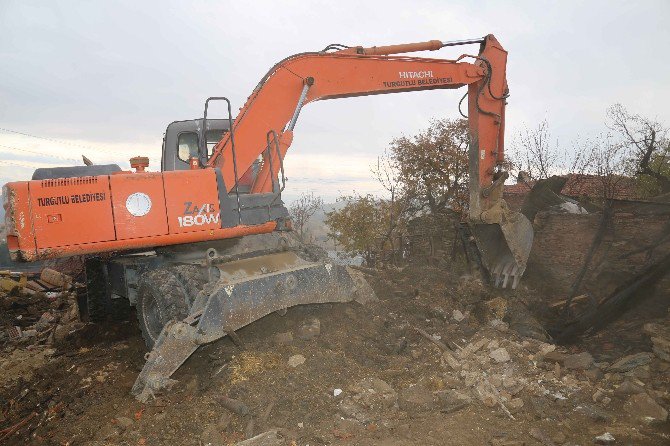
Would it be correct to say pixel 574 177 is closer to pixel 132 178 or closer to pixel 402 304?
pixel 402 304

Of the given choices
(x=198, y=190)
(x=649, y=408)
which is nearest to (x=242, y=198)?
(x=198, y=190)

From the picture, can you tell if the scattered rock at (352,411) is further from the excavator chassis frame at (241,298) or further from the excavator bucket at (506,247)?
the excavator bucket at (506,247)

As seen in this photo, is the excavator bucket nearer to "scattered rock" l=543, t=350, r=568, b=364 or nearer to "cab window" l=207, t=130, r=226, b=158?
"scattered rock" l=543, t=350, r=568, b=364

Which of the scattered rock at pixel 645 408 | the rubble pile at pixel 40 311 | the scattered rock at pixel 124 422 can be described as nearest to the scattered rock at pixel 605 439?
the scattered rock at pixel 645 408

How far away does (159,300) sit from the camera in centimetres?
507

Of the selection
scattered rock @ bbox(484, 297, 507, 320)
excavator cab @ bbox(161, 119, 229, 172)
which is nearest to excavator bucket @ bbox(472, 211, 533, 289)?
scattered rock @ bbox(484, 297, 507, 320)

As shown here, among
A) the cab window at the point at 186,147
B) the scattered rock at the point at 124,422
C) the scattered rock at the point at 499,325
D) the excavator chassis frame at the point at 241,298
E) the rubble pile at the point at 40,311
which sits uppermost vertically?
the cab window at the point at 186,147

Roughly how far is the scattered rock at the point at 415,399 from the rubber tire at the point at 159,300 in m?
2.53

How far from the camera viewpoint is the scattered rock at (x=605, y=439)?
12.0 ft

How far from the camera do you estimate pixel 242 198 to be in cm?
545

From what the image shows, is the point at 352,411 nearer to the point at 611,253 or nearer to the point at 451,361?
the point at 451,361

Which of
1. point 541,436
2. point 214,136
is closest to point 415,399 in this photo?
point 541,436

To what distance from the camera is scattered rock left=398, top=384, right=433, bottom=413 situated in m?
4.34

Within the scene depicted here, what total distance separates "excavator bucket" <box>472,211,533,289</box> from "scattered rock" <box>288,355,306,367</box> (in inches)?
142
